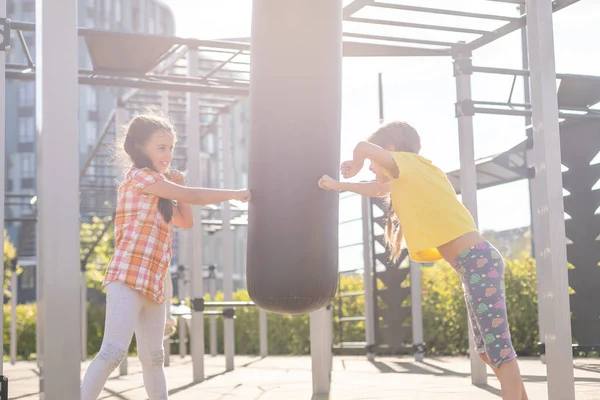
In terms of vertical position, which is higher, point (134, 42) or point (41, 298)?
point (134, 42)

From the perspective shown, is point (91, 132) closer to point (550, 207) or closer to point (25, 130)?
point (25, 130)

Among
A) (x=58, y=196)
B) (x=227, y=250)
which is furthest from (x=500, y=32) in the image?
(x=227, y=250)

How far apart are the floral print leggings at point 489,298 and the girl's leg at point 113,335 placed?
4.51 feet

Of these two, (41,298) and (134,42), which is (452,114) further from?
(41,298)

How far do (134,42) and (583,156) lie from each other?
3.67 metres

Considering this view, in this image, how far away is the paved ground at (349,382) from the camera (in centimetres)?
548

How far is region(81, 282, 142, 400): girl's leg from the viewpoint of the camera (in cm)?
338

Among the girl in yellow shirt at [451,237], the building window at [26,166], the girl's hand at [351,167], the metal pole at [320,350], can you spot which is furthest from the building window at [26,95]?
the girl in yellow shirt at [451,237]

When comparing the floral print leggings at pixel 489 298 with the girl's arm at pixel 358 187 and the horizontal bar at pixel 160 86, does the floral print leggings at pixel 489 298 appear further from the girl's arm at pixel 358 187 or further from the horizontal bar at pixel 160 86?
the horizontal bar at pixel 160 86

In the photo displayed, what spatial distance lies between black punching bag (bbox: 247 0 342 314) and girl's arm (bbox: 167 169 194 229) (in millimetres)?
477

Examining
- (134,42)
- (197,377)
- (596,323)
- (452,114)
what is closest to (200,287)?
(197,377)

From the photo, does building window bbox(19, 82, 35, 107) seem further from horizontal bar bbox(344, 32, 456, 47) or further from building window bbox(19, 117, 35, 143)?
horizontal bar bbox(344, 32, 456, 47)

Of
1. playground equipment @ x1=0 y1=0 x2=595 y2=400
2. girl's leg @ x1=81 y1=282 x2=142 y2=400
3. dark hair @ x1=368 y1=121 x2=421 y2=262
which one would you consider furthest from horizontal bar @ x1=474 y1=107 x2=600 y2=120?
girl's leg @ x1=81 y1=282 x2=142 y2=400

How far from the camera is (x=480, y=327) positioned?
3613 millimetres
